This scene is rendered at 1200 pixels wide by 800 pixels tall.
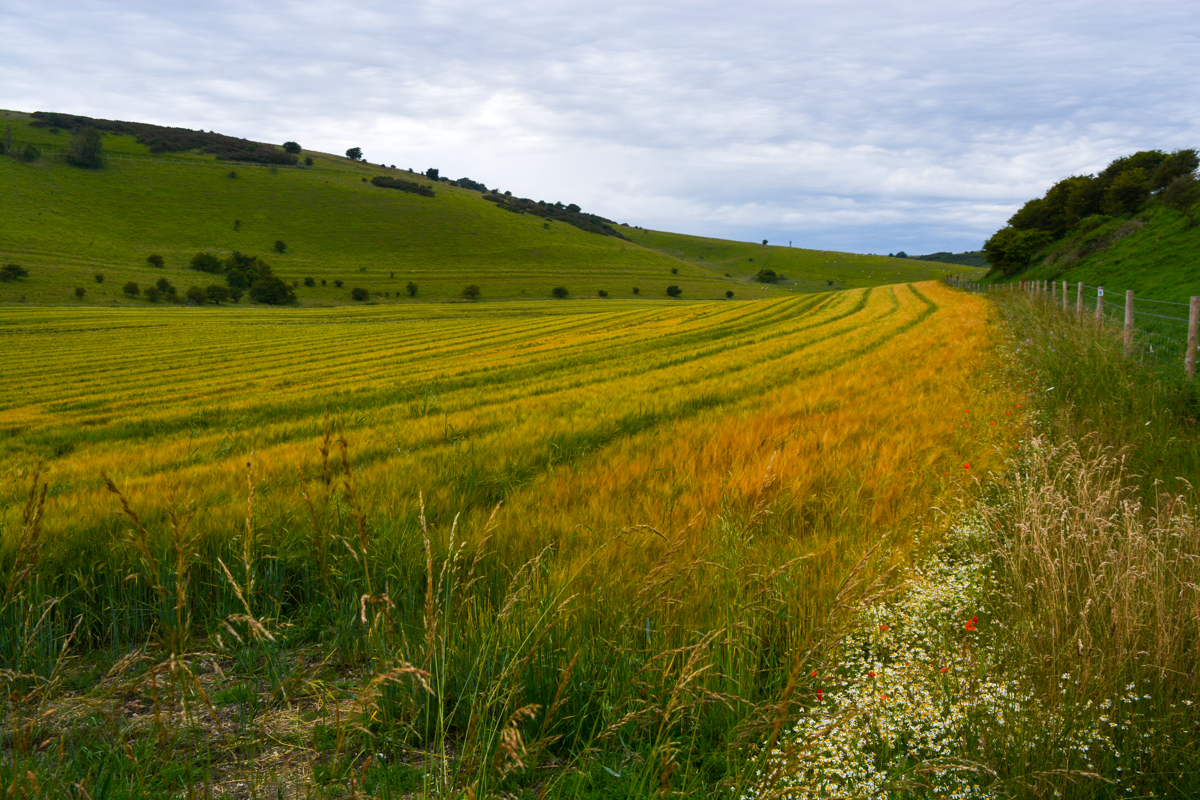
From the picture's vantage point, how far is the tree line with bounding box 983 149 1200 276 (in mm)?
54562

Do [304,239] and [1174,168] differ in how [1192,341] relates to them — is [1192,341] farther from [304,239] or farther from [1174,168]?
[304,239]

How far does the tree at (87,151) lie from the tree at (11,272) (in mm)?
66570

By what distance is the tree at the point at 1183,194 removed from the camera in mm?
48800

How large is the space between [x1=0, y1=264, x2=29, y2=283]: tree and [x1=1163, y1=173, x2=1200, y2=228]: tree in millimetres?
115228

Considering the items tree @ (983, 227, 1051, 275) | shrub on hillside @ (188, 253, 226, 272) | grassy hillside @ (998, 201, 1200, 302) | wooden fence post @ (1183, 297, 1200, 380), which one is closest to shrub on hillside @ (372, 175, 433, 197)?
shrub on hillside @ (188, 253, 226, 272)

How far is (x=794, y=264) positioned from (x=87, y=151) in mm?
154182

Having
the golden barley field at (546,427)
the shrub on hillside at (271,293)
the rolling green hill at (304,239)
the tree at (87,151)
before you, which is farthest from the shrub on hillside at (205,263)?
the golden barley field at (546,427)

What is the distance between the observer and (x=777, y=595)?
9.82 ft

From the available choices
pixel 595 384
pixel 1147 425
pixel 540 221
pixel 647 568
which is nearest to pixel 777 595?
pixel 647 568

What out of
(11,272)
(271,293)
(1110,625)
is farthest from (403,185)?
(1110,625)

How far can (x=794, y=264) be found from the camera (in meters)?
150

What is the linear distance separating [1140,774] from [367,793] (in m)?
2.55

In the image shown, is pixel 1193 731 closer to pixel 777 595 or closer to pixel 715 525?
pixel 777 595

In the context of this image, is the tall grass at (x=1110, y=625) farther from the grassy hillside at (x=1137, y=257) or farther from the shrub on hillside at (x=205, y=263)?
the shrub on hillside at (x=205, y=263)
